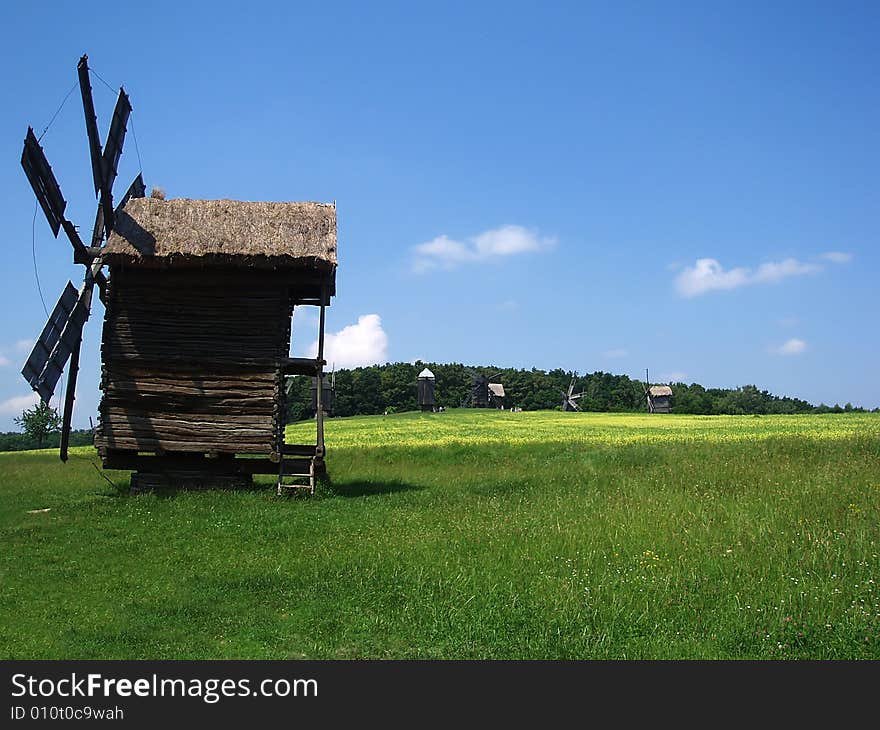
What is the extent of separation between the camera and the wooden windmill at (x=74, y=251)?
1839 cm

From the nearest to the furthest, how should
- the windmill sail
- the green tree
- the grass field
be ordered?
1. the grass field
2. the windmill sail
3. the green tree

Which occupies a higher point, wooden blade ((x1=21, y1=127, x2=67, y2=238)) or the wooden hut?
wooden blade ((x1=21, y1=127, x2=67, y2=238))

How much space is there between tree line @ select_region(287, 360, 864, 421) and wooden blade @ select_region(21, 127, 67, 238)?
66.7 metres

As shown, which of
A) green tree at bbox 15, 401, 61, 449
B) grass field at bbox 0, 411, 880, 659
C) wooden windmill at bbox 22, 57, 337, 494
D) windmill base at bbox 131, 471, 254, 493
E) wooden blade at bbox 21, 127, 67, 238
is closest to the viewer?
grass field at bbox 0, 411, 880, 659

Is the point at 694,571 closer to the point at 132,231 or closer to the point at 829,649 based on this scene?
the point at 829,649

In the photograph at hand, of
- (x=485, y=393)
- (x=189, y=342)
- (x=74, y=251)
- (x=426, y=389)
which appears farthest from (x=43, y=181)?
(x=485, y=393)

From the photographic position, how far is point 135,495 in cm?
1833

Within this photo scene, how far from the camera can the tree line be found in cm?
9181

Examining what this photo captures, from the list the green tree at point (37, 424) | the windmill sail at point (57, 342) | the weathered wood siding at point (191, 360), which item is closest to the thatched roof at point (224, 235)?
the weathered wood siding at point (191, 360)

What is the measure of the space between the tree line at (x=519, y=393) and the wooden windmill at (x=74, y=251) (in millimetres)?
64973

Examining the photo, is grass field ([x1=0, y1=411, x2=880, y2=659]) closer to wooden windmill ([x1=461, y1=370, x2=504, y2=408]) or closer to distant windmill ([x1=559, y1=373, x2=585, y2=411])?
distant windmill ([x1=559, y1=373, x2=585, y2=411])

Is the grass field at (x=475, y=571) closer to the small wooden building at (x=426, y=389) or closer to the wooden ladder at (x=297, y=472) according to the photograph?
the wooden ladder at (x=297, y=472)

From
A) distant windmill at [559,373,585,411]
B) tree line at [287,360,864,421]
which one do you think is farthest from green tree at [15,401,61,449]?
distant windmill at [559,373,585,411]

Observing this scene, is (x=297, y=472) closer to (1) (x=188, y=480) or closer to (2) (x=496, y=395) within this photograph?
(1) (x=188, y=480)
